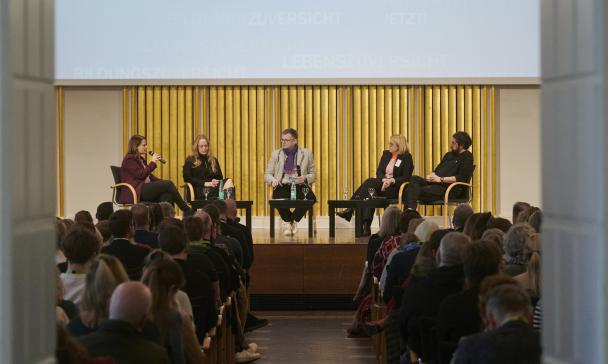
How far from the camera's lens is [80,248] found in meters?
5.36

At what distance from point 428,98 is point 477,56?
88 centimetres

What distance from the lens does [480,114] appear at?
14492 mm

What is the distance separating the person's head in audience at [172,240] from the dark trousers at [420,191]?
6208mm

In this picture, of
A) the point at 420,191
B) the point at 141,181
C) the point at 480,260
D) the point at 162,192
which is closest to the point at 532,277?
the point at 480,260

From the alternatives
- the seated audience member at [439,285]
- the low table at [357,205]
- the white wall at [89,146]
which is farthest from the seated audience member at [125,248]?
the white wall at [89,146]

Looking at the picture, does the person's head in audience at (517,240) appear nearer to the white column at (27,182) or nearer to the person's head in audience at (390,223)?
the person's head in audience at (390,223)

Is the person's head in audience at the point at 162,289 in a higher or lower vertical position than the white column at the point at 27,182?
lower

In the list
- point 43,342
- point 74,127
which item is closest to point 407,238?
point 43,342

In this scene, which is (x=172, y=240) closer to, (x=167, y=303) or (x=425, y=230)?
(x=167, y=303)

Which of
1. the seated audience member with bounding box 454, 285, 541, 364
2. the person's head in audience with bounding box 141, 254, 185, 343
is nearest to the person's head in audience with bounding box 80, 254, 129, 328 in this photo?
the person's head in audience with bounding box 141, 254, 185, 343

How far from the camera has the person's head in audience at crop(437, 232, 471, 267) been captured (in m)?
5.31

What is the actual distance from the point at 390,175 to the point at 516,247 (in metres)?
6.51

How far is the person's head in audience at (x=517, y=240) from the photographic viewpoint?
571 centimetres

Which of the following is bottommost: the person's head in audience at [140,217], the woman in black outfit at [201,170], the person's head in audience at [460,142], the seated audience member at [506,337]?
the seated audience member at [506,337]
